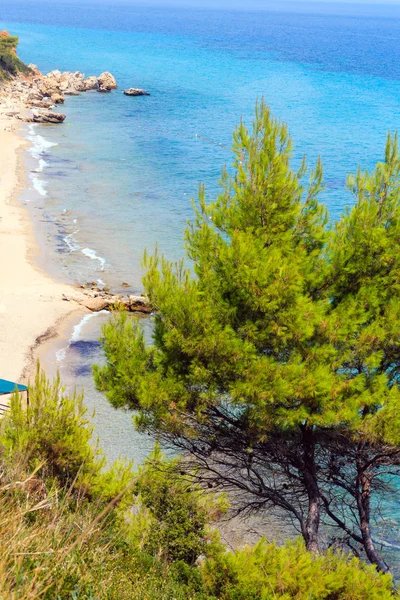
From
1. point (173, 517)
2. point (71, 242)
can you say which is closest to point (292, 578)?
point (173, 517)

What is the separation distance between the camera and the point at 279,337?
31.9ft

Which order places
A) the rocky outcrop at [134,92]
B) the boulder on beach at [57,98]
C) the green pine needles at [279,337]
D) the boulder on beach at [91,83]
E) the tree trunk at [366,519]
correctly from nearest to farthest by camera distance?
1. the green pine needles at [279,337]
2. the tree trunk at [366,519]
3. the boulder on beach at [57,98]
4. the rocky outcrop at [134,92]
5. the boulder on beach at [91,83]

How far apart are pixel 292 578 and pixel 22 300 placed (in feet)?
68.1

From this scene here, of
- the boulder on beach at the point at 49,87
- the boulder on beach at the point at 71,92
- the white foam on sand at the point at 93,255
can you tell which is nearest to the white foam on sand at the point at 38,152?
the white foam on sand at the point at 93,255

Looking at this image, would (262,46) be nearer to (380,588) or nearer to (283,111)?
(283,111)

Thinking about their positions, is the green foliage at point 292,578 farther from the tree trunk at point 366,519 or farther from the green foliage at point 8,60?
the green foliage at point 8,60

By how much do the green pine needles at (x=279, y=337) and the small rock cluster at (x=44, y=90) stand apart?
59.2 metres

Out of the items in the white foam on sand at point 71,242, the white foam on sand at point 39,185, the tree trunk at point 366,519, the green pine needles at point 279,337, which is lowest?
the white foam on sand at point 39,185

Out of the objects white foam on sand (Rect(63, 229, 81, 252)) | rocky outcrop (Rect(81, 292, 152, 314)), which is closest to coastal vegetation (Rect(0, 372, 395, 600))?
rocky outcrop (Rect(81, 292, 152, 314))

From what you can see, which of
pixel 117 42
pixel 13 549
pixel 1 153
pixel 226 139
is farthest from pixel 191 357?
pixel 117 42

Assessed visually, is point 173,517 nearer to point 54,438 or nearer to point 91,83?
point 54,438

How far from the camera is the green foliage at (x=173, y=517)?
39.3 feet

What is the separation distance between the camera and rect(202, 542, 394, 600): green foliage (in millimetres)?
8031

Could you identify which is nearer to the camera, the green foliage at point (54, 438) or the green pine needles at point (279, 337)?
the green pine needles at point (279, 337)
